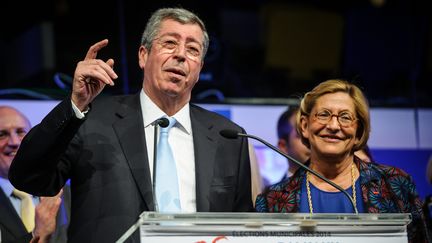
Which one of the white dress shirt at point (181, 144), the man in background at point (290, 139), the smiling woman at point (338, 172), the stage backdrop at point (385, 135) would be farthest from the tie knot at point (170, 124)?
the stage backdrop at point (385, 135)

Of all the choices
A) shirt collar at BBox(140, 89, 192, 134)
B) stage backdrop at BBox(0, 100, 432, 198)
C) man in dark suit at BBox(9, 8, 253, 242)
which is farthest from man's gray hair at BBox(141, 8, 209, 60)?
stage backdrop at BBox(0, 100, 432, 198)

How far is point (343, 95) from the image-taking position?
3201mm

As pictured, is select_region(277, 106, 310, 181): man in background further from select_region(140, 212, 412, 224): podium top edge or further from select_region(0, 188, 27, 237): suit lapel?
select_region(140, 212, 412, 224): podium top edge

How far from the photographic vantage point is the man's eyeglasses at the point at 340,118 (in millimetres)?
3139

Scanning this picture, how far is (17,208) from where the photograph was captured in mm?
3887

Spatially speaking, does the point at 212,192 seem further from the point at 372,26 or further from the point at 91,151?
the point at 372,26

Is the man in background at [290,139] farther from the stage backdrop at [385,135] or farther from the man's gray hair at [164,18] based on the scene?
the man's gray hair at [164,18]

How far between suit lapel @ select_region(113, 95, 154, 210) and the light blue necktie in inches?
1.9

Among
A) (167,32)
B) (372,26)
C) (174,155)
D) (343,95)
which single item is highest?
(372,26)

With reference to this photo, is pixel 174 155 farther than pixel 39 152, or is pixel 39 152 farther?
pixel 174 155

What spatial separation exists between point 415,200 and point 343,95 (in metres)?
0.52

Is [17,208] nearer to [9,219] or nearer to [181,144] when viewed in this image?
[9,219]

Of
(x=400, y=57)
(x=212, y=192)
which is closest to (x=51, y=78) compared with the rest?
(x=212, y=192)

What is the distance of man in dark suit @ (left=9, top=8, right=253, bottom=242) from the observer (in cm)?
272
